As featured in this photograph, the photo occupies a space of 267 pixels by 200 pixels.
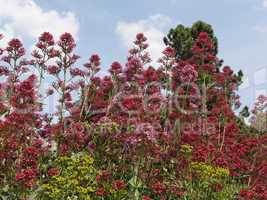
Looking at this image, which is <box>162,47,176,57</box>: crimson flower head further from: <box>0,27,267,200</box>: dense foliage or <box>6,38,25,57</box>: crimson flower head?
<box>6,38,25,57</box>: crimson flower head

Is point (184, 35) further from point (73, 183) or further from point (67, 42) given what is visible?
point (73, 183)

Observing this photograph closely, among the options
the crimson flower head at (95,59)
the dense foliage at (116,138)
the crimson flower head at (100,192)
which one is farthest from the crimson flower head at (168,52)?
the crimson flower head at (100,192)

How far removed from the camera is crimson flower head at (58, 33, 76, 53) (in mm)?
9453

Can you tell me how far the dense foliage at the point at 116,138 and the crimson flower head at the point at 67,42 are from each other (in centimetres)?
2

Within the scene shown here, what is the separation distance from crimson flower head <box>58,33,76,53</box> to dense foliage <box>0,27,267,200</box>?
0.8 inches

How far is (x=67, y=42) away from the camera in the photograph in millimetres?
9508

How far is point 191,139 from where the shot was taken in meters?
8.73

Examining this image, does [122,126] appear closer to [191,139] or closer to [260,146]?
[191,139]

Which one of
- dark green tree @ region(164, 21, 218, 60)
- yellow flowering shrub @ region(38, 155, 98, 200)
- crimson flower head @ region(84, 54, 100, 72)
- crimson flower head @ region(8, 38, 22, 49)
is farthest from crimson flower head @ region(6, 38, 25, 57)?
Answer: dark green tree @ region(164, 21, 218, 60)

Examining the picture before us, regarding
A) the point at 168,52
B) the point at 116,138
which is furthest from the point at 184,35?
the point at 116,138

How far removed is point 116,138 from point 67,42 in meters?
2.35

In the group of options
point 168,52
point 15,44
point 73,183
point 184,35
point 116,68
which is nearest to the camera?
point 73,183

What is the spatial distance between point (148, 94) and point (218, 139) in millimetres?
2620

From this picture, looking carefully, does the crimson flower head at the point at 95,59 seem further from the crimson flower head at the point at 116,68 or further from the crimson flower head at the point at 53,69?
the crimson flower head at the point at 53,69
